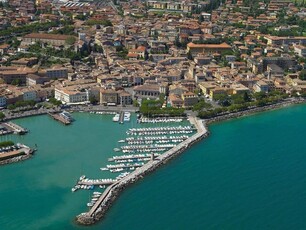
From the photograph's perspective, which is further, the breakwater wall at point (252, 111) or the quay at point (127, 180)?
the breakwater wall at point (252, 111)

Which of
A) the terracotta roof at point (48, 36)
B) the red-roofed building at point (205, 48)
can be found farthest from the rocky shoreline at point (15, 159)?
the red-roofed building at point (205, 48)

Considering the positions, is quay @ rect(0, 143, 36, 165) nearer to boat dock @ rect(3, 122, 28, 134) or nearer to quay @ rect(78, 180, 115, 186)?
boat dock @ rect(3, 122, 28, 134)

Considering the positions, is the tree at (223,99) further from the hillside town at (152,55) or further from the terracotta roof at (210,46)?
the terracotta roof at (210,46)

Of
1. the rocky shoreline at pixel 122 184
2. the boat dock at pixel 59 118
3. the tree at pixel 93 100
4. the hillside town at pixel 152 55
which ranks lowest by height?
the rocky shoreline at pixel 122 184

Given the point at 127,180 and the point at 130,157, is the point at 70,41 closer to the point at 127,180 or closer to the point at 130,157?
the point at 130,157

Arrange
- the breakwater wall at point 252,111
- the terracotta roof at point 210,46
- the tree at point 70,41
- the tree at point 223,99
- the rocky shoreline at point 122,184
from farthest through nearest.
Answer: the terracotta roof at point 210,46 → the tree at point 70,41 → the tree at point 223,99 → the breakwater wall at point 252,111 → the rocky shoreline at point 122,184

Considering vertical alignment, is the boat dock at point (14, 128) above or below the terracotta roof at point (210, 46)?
below

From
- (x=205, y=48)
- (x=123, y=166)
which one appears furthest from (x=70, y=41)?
(x=123, y=166)
